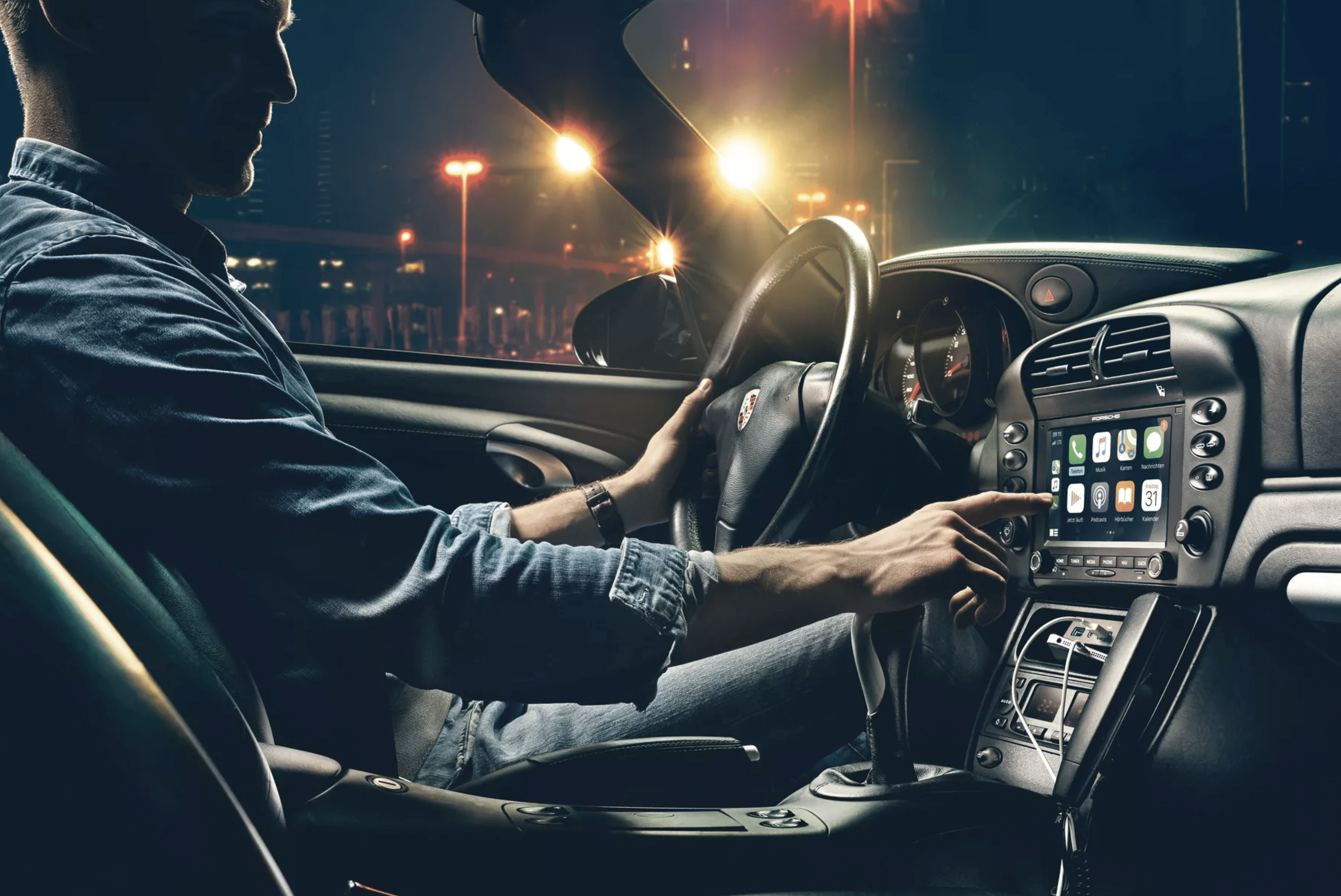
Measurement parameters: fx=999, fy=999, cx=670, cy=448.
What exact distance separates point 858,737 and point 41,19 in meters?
1.47

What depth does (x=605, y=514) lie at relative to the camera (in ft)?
6.08

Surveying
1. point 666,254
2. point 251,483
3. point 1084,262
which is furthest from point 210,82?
point 666,254

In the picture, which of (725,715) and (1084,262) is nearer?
(725,715)

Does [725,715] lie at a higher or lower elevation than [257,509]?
lower

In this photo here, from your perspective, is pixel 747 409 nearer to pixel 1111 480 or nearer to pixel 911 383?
pixel 911 383

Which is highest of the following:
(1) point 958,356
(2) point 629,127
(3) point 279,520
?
(2) point 629,127

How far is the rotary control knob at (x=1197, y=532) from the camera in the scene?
1.36 m

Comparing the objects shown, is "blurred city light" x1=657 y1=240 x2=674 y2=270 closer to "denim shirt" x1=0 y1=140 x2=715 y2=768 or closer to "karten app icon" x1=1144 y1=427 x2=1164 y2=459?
"karten app icon" x1=1144 y1=427 x2=1164 y2=459

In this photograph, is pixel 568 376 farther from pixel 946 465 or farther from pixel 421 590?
pixel 421 590

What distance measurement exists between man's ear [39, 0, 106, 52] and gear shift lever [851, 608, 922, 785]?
1072 mm

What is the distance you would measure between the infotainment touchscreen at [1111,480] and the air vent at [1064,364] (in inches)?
3.0

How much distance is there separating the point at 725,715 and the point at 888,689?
0.76 ft

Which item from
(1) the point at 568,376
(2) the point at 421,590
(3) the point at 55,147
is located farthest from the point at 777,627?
(1) the point at 568,376

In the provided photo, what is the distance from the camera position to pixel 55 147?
1.03 meters
